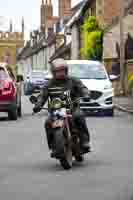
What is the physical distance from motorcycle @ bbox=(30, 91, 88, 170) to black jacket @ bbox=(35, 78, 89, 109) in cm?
10

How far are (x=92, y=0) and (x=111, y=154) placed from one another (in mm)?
48983

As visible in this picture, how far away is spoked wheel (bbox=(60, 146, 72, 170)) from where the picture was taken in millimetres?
11344

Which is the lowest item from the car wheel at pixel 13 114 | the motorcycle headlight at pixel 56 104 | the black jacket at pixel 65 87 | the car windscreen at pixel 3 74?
the car wheel at pixel 13 114

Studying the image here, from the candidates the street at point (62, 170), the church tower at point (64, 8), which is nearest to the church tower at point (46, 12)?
the church tower at point (64, 8)

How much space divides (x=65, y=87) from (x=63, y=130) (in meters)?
0.73

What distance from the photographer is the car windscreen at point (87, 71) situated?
2579 centimetres

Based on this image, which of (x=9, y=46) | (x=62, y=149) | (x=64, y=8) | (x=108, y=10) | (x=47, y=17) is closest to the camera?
(x=62, y=149)

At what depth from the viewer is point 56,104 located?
11.5 m

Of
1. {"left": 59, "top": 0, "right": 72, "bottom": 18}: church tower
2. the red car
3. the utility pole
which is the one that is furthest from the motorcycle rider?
{"left": 59, "top": 0, "right": 72, "bottom": 18}: church tower

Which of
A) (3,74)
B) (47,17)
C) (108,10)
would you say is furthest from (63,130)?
(47,17)

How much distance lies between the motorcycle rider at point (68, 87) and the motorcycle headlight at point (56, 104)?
0.65 feet

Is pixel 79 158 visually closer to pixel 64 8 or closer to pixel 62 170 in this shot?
pixel 62 170

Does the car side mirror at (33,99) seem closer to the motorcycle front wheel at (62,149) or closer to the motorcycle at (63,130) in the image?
the motorcycle at (63,130)

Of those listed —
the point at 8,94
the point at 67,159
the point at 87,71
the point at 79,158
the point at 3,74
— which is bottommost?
the point at 8,94
